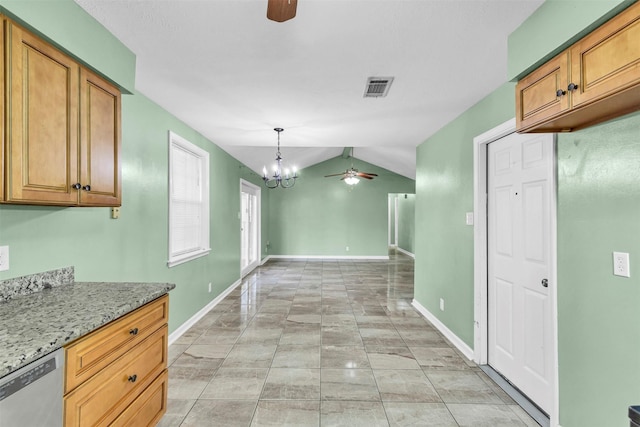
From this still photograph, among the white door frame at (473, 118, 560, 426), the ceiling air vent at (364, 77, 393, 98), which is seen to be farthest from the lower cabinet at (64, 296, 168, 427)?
the white door frame at (473, 118, 560, 426)

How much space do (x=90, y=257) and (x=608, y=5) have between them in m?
3.05

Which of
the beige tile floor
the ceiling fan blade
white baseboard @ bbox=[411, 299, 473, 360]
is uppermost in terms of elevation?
the ceiling fan blade

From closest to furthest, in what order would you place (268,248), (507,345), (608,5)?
(608,5) → (507,345) → (268,248)

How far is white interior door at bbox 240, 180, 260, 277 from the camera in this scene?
23.5 feet

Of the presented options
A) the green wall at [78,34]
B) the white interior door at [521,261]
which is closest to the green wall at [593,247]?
the white interior door at [521,261]

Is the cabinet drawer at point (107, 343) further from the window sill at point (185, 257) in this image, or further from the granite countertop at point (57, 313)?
the window sill at point (185, 257)

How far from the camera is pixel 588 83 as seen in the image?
4.17 ft

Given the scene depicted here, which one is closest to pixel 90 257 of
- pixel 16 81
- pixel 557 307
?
pixel 16 81

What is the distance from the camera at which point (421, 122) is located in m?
3.48

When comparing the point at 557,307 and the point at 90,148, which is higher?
the point at 90,148

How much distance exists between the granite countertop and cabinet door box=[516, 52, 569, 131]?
2.20 meters

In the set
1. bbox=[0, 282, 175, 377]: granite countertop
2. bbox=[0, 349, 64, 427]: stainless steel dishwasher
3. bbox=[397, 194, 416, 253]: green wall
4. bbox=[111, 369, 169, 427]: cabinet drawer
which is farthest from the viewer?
bbox=[397, 194, 416, 253]: green wall

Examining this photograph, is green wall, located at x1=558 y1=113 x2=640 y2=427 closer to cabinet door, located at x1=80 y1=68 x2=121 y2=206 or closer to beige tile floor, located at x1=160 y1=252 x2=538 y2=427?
beige tile floor, located at x1=160 y1=252 x2=538 y2=427

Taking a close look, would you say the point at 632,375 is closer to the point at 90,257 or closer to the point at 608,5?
the point at 608,5
